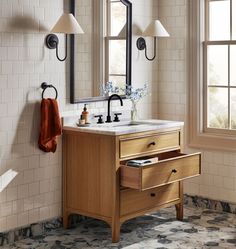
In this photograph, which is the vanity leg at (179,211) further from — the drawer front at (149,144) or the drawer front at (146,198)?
the drawer front at (149,144)

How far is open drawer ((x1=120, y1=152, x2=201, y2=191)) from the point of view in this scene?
4395 mm

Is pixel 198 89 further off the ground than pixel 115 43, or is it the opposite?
pixel 115 43

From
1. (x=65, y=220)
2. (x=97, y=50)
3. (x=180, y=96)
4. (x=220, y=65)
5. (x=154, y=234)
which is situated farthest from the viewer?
(x=180, y=96)

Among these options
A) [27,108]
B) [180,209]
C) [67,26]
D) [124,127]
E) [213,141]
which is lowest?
[180,209]

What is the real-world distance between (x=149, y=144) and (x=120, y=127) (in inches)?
10.5

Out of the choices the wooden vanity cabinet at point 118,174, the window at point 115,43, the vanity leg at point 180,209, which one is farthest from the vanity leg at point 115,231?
the window at point 115,43

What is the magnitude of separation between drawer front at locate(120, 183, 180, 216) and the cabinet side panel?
13cm

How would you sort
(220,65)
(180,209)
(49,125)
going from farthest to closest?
(220,65) < (180,209) < (49,125)

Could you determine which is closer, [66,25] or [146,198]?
[66,25]

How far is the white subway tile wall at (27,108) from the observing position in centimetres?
437

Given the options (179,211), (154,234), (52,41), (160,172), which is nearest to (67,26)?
(52,41)

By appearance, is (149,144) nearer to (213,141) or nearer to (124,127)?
(124,127)

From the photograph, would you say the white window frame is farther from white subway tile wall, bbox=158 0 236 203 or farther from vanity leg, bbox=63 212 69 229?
vanity leg, bbox=63 212 69 229

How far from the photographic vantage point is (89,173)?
468 centimetres
